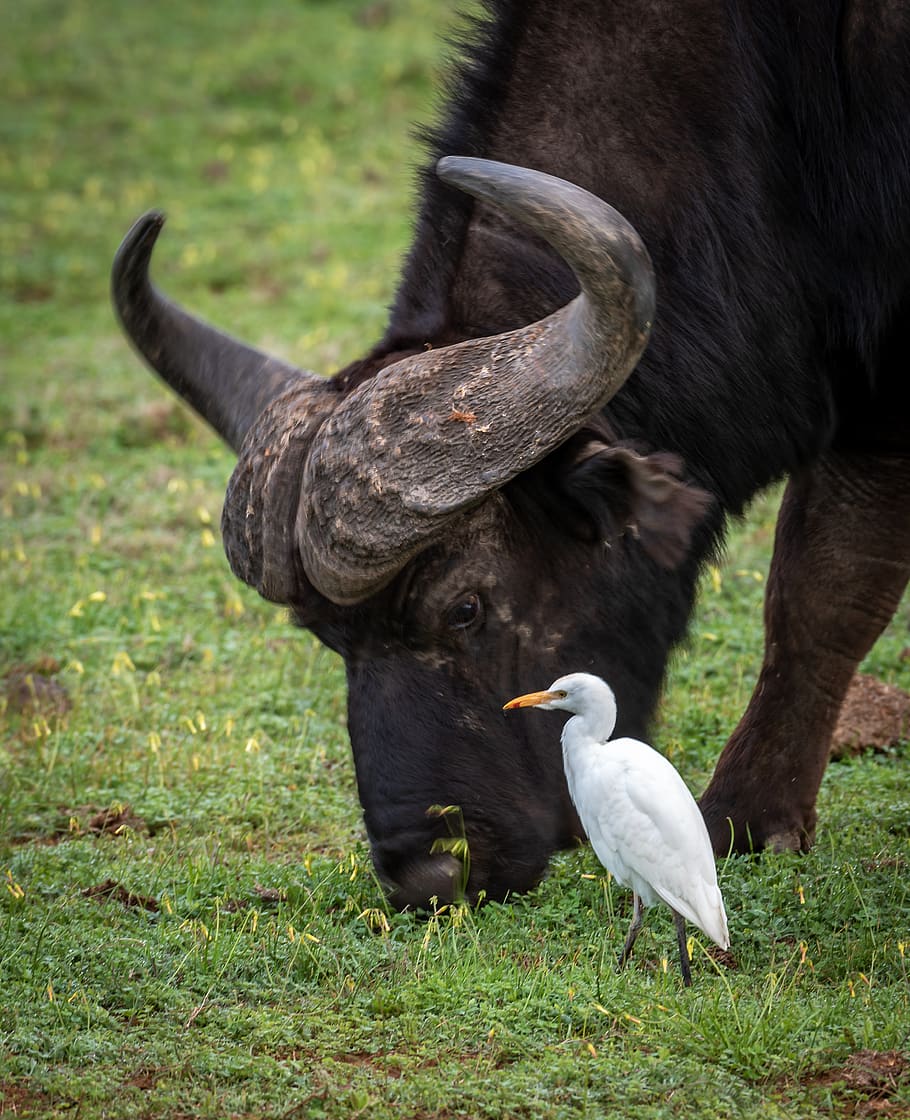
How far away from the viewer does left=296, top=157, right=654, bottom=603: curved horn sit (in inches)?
146

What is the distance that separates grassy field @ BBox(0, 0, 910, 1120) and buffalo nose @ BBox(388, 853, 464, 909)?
0.08 metres

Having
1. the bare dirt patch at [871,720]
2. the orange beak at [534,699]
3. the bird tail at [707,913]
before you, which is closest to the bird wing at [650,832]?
the bird tail at [707,913]

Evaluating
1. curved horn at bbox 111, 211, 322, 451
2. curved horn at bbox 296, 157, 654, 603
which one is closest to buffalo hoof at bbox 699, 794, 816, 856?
curved horn at bbox 296, 157, 654, 603

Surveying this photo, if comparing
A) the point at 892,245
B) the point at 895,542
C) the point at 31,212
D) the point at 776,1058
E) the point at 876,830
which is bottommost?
the point at 31,212

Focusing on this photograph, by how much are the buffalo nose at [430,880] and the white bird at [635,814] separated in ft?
1.27

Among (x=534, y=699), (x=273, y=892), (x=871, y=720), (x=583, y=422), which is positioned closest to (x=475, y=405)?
(x=583, y=422)

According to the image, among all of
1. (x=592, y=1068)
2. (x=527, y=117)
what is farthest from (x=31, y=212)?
(x=592, y=1068)

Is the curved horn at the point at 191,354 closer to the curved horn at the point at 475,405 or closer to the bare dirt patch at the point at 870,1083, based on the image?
the curved horn at the point at 475,405

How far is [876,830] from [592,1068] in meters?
1.87

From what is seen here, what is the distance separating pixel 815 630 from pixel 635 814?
147 cm

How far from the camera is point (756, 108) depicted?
4285 mm

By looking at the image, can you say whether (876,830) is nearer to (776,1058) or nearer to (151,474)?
(776,1058)

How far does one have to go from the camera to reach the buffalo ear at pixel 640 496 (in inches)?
155

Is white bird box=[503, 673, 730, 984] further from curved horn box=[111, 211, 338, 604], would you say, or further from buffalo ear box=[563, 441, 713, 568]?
curved horn box=[111, 211, 338, 604]
